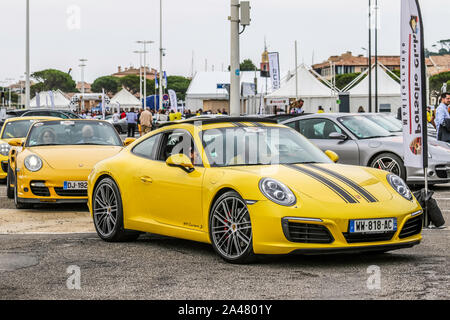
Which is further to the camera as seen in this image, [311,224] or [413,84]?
[413,84]

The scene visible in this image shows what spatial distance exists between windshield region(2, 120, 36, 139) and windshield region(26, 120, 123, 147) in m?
3.97

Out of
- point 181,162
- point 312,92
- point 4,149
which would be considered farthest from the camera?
point 312,92

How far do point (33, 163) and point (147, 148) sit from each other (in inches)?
147

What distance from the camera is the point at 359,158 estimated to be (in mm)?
14969

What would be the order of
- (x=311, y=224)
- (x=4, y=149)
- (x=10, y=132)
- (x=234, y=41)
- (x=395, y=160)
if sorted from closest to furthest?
(x=311, y=224) < (x=395, y=160) < (x=4, y=149) < (x=10, y=132) < (x=234, y=41)

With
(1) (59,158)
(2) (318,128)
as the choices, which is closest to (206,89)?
(2) (318,128)

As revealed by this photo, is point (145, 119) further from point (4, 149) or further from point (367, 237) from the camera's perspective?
point (367, 237)

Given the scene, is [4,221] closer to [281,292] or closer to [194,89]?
[281,292]

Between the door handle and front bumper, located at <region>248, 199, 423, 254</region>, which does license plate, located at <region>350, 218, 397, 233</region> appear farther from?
the door handle

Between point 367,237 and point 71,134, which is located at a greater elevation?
point 71,134

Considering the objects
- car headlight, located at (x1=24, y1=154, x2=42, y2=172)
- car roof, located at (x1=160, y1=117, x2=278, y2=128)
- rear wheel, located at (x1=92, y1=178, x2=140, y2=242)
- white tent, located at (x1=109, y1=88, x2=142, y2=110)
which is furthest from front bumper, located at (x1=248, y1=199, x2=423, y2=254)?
white tent, located at (x1=109, y1=88, x2=142, y2=110)

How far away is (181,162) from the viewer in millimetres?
7680

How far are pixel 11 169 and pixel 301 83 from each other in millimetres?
42181
